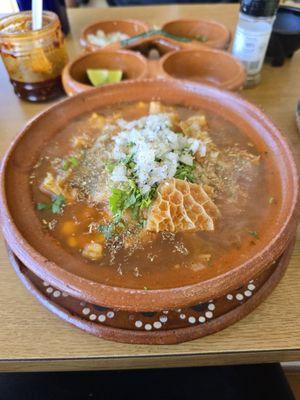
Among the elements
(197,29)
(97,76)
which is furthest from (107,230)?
(197,29)

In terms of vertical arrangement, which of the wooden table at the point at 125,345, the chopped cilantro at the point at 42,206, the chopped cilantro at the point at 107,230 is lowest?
the wooden table at the point at 125,345

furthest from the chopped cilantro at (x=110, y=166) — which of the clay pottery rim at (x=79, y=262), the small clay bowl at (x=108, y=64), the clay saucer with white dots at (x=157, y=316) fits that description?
the small clay bowl at (x=108, y=64)

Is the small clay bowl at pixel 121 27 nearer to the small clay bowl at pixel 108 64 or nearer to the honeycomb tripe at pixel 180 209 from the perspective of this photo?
the small clay bowl at pixel 108 64

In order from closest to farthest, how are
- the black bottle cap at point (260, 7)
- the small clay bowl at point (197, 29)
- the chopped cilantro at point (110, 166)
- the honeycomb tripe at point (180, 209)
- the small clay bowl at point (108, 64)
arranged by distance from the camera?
the honeycomb tripe at point (180, 209) → the chopped cilantro at point (110, 166) → the black bottle cap at point (260, 7) → the small clay bowl at point (108, 64) → the small clay bowl at point (197, 29)

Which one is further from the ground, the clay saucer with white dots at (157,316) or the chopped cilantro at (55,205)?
the chopped cilantro at (55,205)

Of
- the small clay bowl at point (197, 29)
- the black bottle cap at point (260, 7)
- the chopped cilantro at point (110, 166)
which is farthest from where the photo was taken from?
the small clay bowl at point (197, 29)

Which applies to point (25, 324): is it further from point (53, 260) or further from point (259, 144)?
point (259, 144)

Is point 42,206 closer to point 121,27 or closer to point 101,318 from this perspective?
point 101,318

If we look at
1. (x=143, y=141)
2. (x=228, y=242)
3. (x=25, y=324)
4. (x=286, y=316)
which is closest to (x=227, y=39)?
(x=143, y=141)
